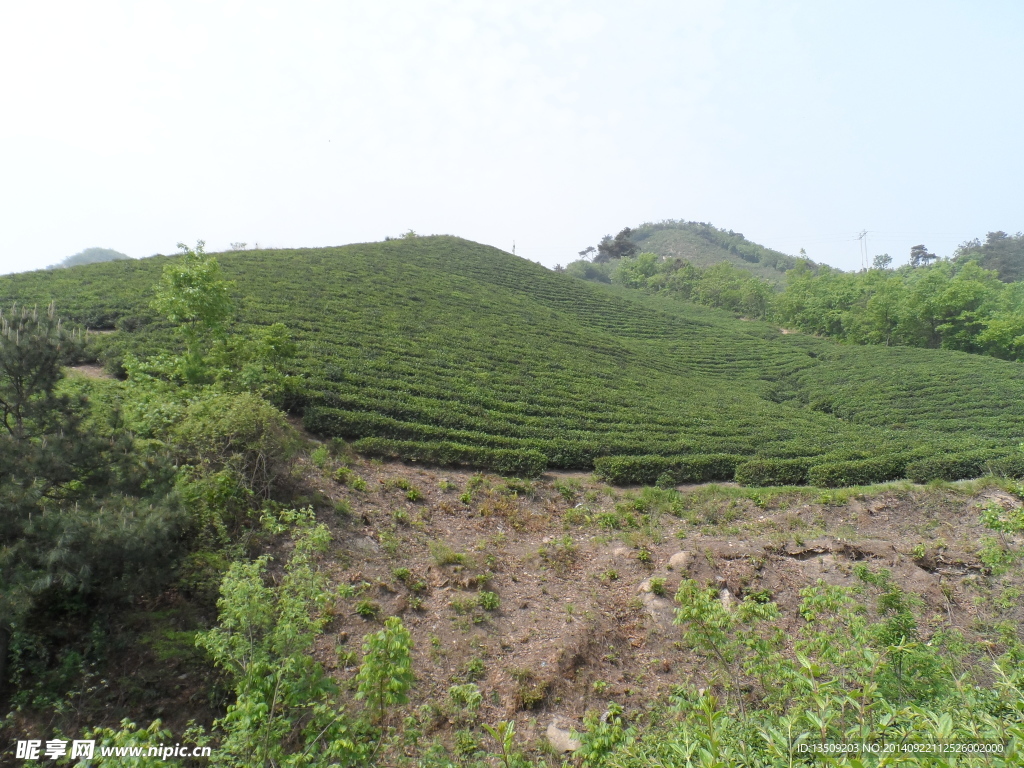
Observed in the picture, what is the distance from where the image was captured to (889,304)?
40.9 metres

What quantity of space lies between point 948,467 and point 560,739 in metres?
15.3

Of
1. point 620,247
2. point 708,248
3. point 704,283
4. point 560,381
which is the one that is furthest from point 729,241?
point 560,381

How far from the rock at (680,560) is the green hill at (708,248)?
4025 inches

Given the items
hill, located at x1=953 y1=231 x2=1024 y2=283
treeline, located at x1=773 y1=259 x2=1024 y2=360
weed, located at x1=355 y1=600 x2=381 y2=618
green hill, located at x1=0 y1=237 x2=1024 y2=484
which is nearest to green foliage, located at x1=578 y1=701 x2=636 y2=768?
weed, located at x1=355 y1=600 x2=381 y2=618

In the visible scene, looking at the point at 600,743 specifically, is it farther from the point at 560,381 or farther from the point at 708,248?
the point at 708,248

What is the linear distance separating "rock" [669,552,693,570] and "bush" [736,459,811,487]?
6.60 meters

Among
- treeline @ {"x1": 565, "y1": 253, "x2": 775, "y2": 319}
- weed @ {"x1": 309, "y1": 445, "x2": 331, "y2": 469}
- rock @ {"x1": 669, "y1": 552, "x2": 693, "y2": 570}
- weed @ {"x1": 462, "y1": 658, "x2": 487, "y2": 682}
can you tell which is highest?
treeline @ {"x1": 565, "y1": 253, "x2": 775, "y2": 319}

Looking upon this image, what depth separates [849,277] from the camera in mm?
50031

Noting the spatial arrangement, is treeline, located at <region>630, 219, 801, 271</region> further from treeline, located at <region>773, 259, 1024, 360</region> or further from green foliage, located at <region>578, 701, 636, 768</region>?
green foliage, located at <region>578, 701, 636, 768</region>

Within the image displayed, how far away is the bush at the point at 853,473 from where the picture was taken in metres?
15.4

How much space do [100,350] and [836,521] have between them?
21604 millimetres

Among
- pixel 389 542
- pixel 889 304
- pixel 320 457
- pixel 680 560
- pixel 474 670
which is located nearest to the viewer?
pixel 474 670

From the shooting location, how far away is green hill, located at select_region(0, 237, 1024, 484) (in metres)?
15.6

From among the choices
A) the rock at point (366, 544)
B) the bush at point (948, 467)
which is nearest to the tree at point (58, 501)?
the rock at point (366, 544)
